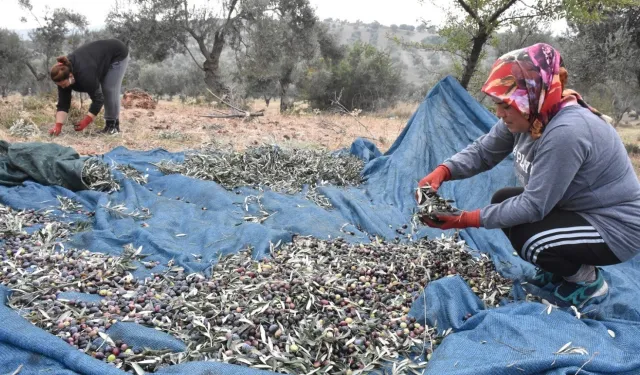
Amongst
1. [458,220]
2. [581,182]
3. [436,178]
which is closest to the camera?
[581,182]

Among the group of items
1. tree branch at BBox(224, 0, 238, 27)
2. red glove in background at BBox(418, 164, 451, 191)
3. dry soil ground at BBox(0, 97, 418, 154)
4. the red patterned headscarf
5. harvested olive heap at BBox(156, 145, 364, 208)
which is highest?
tree branch at BBox(224, 0, 238, 27)

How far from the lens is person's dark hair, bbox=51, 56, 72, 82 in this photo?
5.49 metres

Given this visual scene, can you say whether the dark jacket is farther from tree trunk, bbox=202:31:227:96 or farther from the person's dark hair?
tree trunk, bbox=202:31:227:96

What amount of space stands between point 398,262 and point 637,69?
9658 mm

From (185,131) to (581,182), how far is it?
6322 millimetres

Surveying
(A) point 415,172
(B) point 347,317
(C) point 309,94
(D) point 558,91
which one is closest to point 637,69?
(A) point 415,172

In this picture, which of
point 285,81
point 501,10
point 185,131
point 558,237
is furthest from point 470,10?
point 285,81

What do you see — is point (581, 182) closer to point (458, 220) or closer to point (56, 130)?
point (458, 220)

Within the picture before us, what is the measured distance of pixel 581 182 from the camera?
2.21m

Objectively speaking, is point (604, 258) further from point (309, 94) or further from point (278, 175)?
point (309, 94)

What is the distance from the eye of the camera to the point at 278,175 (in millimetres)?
4676

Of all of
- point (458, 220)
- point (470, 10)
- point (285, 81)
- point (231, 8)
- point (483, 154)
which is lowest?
point (285, 81)

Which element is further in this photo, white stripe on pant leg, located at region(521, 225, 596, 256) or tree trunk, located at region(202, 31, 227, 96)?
tree trunk, located at region(202, 31, 227, 96)

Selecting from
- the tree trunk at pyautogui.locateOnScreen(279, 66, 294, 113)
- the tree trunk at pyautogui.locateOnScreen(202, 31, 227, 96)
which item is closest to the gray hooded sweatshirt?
the tree trunk at pyautogui.locateOnScreen(202, 31, 227, 96)
